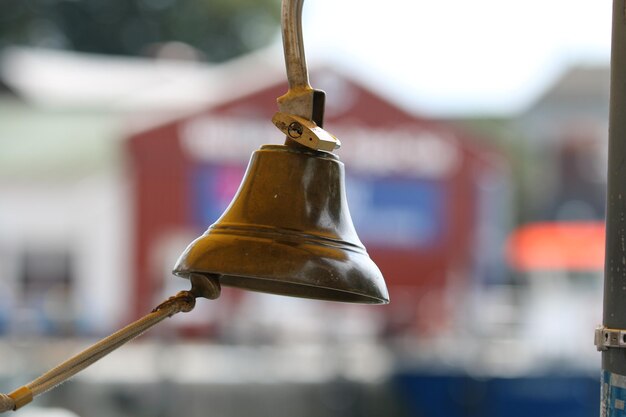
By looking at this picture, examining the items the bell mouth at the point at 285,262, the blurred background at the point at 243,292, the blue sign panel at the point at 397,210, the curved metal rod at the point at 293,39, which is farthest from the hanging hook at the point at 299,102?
the blue sign panel at the point at 397,210

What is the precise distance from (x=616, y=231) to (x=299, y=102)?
0.58 meters

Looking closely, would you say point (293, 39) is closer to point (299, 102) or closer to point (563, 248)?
point (299, 102)

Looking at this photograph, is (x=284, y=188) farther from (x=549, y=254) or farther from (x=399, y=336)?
(x=549, y=254)

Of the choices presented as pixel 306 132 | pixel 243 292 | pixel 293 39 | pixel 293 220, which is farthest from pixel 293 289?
pixel 243 292

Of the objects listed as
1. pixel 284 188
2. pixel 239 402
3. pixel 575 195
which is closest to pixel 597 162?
pixel 575 195

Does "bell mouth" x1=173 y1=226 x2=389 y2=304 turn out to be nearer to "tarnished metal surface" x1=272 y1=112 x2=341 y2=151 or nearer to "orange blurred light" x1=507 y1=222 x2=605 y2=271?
"tarnished metal surface" x1=272 y1=112 x2=341 y2=151

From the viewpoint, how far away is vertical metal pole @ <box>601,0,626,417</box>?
2.04 metres

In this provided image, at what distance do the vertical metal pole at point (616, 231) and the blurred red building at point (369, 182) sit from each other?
15.7 metres

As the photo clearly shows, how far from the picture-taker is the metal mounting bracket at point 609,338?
202 centimetres

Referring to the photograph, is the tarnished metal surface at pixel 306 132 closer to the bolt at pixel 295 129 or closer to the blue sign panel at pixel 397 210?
the bolt at pixel 295 129

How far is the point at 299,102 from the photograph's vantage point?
7.09 ft

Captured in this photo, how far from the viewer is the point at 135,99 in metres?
22.3

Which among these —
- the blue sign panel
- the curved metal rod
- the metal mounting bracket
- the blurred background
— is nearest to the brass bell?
the curved metal rod

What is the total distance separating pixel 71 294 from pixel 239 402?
8.97 metres
